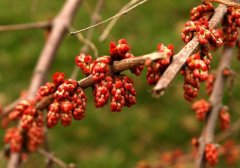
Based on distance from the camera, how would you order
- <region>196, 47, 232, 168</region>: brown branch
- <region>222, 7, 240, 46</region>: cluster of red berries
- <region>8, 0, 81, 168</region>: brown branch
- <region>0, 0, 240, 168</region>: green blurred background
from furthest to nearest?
<region>0, 0, 240, 168</region>: green blurred background < <region>8, 0, 81, 168</region>: brown branch < <region>196, 47, 232, 168</region>: brown branch < <region>222, 7, 240, 46</region>: cluster of red berries

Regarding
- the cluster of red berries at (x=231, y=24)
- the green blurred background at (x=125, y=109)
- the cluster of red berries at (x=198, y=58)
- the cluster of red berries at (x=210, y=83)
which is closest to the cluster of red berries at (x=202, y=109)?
the cluster of red berries at (x=210, y=83)

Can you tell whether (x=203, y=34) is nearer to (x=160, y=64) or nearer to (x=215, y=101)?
(x=160, y=64)

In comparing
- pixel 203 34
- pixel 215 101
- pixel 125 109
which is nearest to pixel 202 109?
pixel 215 101

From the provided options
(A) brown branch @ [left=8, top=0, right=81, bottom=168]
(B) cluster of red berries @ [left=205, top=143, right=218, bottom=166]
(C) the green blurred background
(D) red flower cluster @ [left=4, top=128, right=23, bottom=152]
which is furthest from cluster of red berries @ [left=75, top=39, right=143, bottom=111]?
(C) the green blurred background

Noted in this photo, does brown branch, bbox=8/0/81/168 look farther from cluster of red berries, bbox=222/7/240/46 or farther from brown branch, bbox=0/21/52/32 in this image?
cluster of red berries, bbox=222/7/240/46

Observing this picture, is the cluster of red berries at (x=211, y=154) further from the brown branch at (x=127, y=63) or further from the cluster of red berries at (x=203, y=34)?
the brown branch at (x=127, y=63)
